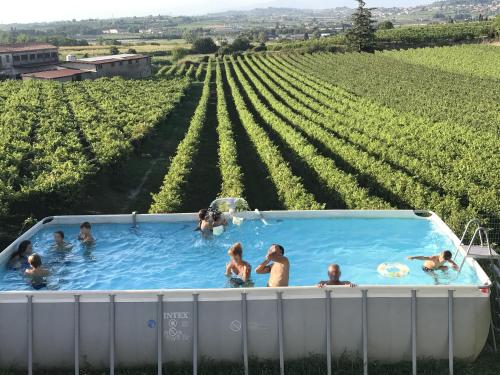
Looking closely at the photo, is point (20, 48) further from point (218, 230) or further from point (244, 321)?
point (244, 321)

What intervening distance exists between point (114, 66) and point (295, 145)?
60.9 meters

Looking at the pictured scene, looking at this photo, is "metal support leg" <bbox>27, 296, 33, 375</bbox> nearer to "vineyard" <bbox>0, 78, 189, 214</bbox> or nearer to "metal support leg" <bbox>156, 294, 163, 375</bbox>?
"metal support leg" <bbox>156, 294, 163, 375</bbox>

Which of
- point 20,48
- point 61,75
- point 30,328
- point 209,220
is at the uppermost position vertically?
point 20,48

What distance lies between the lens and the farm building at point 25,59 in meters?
Answer: 77.8

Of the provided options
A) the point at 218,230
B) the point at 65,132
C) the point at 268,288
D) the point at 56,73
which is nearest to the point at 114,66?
the point at 56,73

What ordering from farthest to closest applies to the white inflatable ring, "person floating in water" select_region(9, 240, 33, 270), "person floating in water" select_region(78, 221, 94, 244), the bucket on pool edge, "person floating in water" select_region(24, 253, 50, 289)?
1. the bucket on pool edge
2. "person floating in water" select_region(78, 221, 94, 244)
3. the white inflatable ring
4. "person floating in water" select_region(9, 240, 33, 270)
5. "person floating in water" select_region(24, 253, 50, 289)

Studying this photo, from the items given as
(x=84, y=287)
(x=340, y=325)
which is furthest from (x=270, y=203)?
(x=340, y=325)

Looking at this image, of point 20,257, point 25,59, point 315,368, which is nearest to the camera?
point 315,368

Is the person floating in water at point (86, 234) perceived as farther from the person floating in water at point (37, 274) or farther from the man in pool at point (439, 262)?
the man in pool at point (439, 262)

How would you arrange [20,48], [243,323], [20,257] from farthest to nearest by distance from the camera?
[20,48] → [20,257] → [243,323]

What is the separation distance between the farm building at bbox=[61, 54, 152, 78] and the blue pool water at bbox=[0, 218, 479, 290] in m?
64.3

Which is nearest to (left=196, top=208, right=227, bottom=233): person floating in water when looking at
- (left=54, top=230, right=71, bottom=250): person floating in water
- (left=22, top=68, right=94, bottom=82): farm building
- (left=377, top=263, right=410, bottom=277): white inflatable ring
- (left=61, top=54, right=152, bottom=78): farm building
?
(left=54, top=230, right=71, bottom=250): person floating in water

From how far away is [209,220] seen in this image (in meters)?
14.2

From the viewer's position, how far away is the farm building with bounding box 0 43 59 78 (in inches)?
3063
